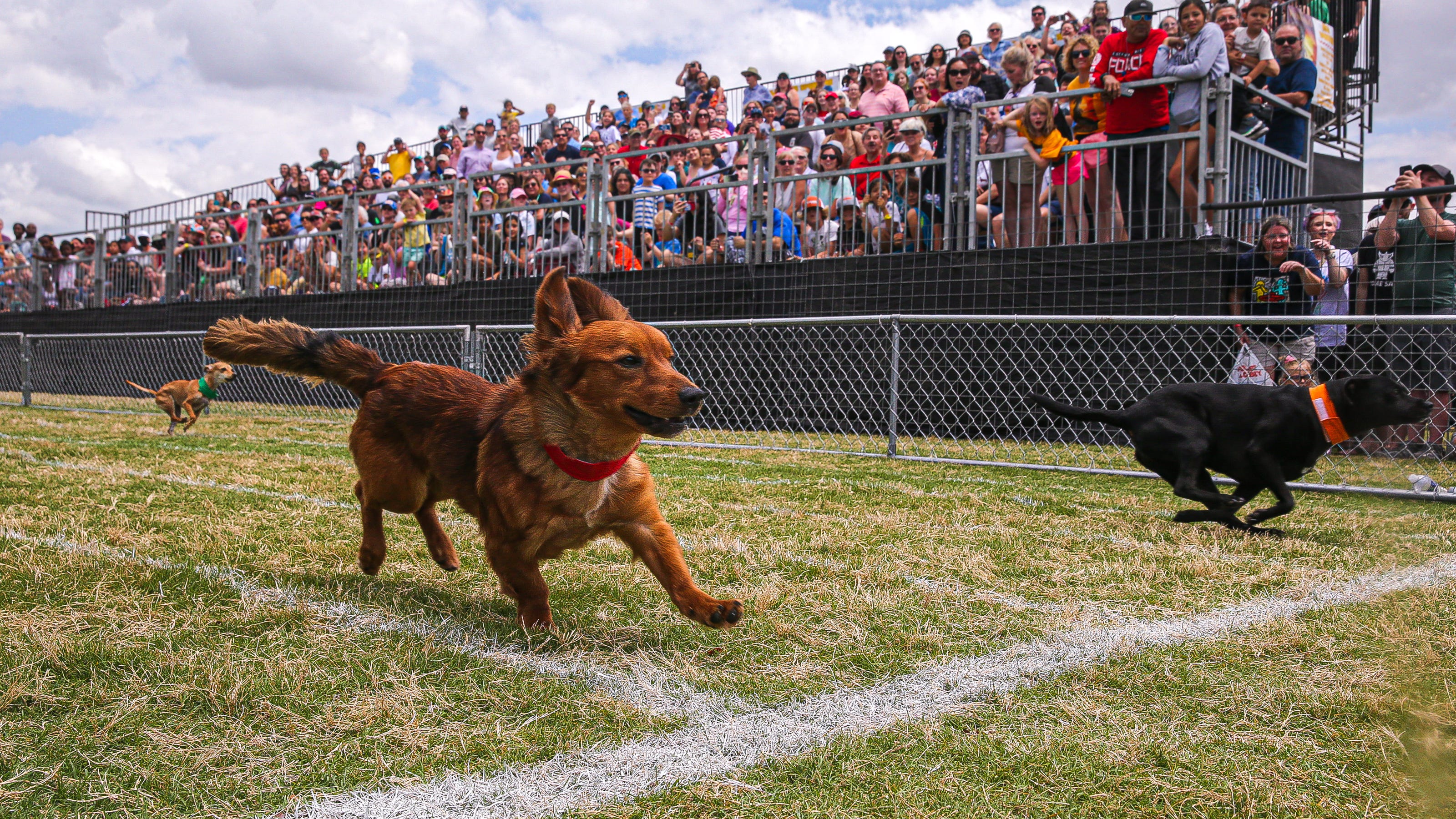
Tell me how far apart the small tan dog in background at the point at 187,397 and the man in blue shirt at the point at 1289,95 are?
9.33m

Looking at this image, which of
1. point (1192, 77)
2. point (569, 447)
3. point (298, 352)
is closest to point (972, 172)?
point (1192, 77)

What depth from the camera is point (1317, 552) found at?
387cm

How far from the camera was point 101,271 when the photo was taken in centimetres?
1761

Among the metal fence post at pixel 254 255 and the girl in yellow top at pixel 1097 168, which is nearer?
the girl in yellow top at pixel 1097 168

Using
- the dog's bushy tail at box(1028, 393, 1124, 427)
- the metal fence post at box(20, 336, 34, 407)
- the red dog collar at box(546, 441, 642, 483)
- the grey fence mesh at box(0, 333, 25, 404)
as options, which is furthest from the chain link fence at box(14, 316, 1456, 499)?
the red dog collar at box(546, 441, 642, 483)

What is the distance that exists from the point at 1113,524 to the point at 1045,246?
4332 mm

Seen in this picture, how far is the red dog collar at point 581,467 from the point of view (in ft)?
8.70

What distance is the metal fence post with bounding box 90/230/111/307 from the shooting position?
17.6 meters

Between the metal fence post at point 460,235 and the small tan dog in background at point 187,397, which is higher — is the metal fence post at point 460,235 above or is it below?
above

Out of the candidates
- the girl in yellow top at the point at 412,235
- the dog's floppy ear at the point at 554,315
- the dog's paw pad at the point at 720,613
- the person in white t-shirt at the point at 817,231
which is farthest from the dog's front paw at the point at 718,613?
the girl in yellow top at the point at 412,235

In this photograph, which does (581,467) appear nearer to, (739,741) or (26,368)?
(739,741)

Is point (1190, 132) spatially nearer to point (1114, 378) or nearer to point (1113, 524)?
point (1114, 378)

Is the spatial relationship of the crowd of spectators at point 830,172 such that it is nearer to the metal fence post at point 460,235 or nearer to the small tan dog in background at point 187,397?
the metal fence post at point 460,235

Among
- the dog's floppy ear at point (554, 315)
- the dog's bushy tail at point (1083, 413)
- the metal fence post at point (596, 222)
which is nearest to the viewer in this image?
the dog's floppy ear at point (554, 315)
